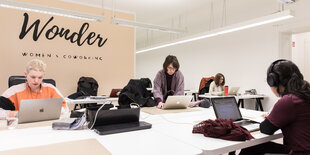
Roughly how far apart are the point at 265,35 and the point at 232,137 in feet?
17.4

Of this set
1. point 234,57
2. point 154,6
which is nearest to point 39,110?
point 154,6

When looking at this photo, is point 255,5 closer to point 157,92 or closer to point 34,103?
point 157,92

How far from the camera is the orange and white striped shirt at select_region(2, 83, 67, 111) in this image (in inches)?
79.7

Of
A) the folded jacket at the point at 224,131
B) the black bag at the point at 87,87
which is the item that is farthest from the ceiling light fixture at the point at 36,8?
the folded jacket at the point at 224,131

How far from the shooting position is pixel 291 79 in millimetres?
1370

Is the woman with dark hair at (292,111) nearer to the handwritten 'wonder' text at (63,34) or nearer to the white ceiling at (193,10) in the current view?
the handwritten 'wonder' text at (63,34)

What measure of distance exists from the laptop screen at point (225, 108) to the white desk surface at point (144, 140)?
290 mm

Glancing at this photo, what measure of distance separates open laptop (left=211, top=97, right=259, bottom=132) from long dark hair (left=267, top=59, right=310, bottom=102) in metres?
0.36

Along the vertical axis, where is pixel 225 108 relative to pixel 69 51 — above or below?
below

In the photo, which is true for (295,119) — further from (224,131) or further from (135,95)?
(135,95)

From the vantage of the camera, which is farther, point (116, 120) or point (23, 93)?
point (23, 93)

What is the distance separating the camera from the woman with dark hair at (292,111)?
125 centimetres

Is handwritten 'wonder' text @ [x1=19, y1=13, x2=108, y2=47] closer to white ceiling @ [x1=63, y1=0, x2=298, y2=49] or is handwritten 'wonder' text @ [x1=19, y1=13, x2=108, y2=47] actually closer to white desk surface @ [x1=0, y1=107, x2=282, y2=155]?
white ceiling @ [x1=63, y1=0, x2=298, y2=49]

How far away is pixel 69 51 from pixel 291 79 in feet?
15.0
